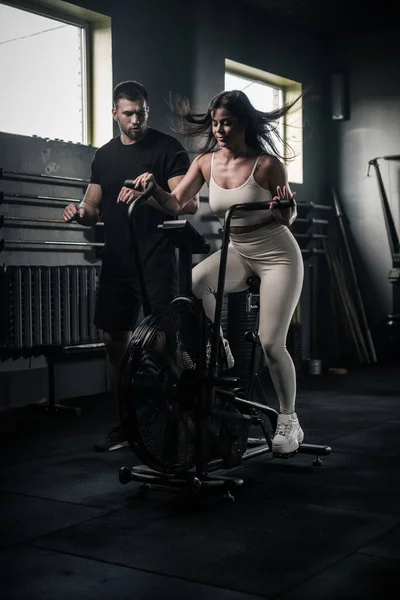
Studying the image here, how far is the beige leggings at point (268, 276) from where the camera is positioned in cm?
325

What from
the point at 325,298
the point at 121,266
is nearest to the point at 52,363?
the point at 121,266

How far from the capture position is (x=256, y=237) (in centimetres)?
325

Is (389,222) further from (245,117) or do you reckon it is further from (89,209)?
(245,117)

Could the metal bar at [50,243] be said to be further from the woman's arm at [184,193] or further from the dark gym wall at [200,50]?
the woman's arm at [184,193]

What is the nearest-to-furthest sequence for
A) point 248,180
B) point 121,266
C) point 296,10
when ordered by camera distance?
point 248,180 → point 121,266 → point 296,10

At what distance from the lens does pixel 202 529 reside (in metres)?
2.55

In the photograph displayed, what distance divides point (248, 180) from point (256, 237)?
222 millimetres

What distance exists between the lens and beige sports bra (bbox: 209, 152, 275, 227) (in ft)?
10.4

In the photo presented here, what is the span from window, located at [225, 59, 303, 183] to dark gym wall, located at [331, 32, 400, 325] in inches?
17.6

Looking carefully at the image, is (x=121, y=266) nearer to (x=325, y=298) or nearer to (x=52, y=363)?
(x=52, y=363)

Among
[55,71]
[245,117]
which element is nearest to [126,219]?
[245,117]

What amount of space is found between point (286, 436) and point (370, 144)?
487 centimetres

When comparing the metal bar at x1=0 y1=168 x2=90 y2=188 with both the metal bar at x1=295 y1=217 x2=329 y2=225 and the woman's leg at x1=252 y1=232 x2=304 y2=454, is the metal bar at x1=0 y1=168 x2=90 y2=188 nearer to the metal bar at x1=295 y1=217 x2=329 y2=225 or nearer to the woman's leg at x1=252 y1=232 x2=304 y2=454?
the woman's leg at x1=252 y1=232 x2=304 y2=454

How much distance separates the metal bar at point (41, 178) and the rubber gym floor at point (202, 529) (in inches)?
61.5
